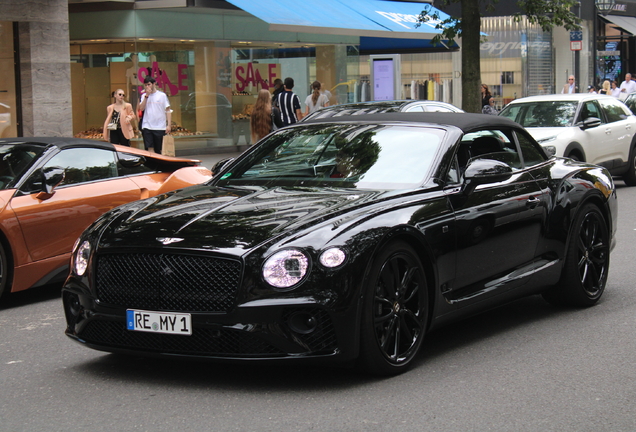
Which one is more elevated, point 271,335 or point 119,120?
point 119,120

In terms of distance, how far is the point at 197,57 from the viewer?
78.5 ft

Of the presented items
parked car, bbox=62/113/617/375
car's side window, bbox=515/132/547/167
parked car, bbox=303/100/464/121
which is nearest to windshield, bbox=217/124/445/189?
parked car, bbox=62/113/617/375

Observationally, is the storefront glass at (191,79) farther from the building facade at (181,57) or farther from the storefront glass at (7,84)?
the storefront glass at (7,84)

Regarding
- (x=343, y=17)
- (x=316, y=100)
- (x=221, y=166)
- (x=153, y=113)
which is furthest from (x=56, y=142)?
(x=343, y=17)

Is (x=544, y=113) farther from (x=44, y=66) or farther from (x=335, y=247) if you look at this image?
(x=335, y=247)

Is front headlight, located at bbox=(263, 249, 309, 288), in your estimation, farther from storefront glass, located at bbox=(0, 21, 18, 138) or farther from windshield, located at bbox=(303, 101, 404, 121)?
storefront glass, located at bbox=(0, 21, 18, 138)

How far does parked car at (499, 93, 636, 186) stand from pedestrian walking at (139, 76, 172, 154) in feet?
20.2

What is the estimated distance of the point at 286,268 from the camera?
483cm

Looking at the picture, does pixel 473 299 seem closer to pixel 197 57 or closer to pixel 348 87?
pixel 197 57

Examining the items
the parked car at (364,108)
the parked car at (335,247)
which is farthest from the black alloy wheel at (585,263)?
the parked car at (364,108)

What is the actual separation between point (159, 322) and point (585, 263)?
3.62 metres

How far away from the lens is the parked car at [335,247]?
485cm

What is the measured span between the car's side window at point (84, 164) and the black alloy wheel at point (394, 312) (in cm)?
407

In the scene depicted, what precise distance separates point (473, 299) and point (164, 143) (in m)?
12.3
